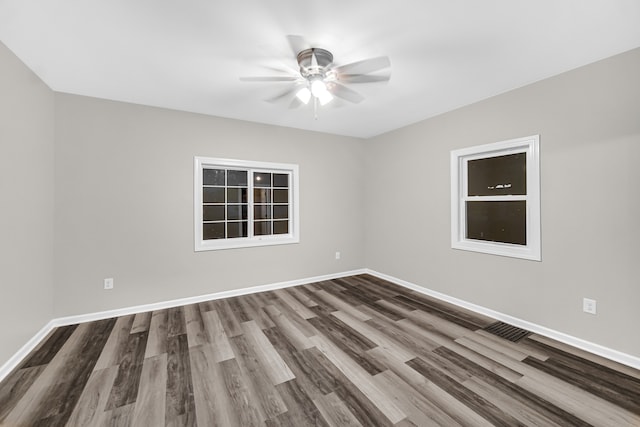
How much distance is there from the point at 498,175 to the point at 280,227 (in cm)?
315

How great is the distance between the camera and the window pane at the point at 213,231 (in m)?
3.80

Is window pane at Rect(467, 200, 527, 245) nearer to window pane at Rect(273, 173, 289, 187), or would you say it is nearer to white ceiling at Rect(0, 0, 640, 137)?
white ceiling at Rect(0, 0, 640, 137)

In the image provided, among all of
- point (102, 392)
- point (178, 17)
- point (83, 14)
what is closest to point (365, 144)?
point (178, 17)

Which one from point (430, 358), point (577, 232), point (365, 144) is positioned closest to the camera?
point (430, 358)

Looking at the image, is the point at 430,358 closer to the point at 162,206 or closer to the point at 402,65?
the point at 402,65

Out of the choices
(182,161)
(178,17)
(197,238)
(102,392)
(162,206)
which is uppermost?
(178,17)

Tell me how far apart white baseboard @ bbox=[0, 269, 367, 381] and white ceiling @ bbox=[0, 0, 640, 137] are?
98.9 inches

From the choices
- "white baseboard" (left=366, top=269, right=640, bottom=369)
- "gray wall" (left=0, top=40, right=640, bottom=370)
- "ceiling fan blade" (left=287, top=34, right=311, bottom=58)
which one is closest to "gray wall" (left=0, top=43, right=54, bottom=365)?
"gray wall" (left=0, top=40, right=640, bottom=370)

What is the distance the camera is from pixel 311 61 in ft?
7.09

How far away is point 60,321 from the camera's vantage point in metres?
2.90

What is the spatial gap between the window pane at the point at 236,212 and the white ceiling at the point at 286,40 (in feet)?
5.32

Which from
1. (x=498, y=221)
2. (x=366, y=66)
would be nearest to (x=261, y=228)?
(x=366, y=66)

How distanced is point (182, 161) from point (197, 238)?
105 cm

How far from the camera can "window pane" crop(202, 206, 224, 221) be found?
3.80 metres
